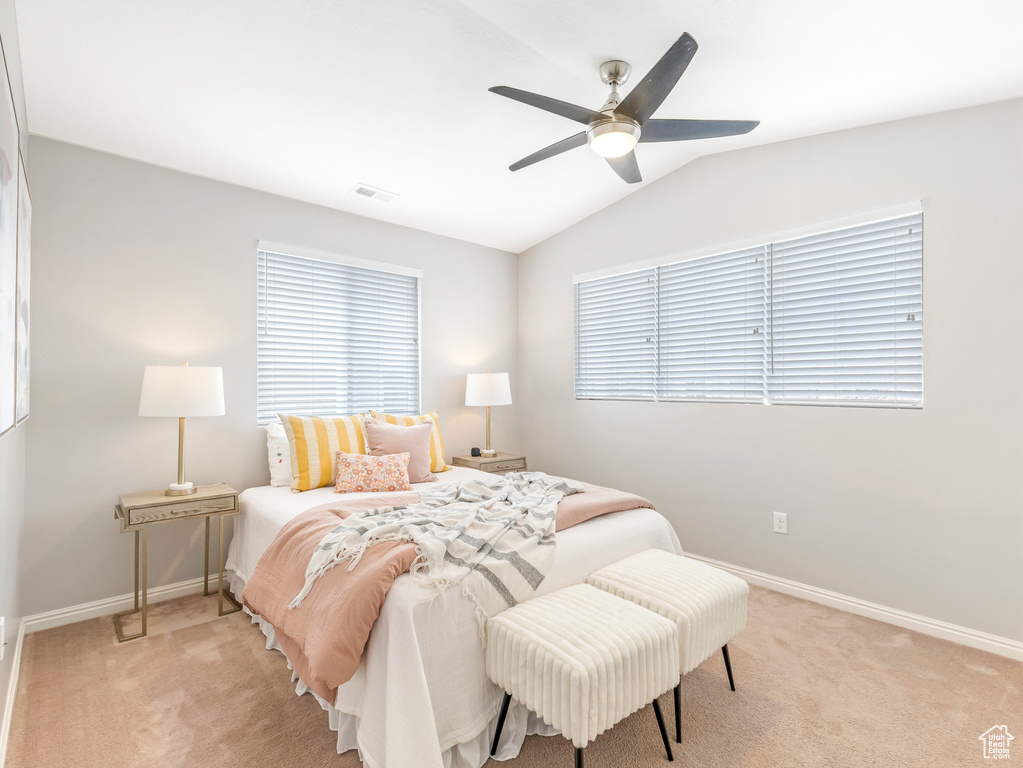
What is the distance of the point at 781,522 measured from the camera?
3.09 m

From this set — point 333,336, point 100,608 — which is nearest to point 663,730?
point 100,608

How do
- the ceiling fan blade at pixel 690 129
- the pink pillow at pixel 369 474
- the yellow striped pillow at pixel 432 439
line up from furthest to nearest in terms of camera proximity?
the yellow striped pillow at pixel 432 439 → the pink pillow at pixel 369 474 → the ceiling fan blade at pixel 690 129

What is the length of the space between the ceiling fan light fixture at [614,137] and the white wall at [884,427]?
4.03ft

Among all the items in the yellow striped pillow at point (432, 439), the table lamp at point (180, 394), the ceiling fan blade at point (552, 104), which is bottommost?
the yellow striped pillow at point (432, 439)

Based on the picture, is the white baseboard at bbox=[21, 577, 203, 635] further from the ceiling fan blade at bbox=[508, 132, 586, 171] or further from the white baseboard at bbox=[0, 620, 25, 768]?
the ceiling fan blade at bbox=[508, 132, 586, 171]

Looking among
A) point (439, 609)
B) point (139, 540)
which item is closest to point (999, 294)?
point (439, 609)

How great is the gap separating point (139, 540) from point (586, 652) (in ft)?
8.80

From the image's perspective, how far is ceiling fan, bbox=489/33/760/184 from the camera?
189 cm

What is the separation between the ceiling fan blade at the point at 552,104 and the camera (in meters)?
1.99

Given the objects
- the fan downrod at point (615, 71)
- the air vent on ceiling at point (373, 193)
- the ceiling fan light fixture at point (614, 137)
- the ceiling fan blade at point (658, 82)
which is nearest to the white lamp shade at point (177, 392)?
the air vent on ceiling at point (373, 193)

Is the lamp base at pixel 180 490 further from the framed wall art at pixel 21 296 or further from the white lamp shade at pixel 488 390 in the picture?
the white lamp shade at pixel 488 390

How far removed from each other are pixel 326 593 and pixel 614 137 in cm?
210

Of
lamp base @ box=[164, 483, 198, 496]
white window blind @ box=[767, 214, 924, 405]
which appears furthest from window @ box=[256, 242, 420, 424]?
white window blind @ box=[767, 214, 924, 405]
